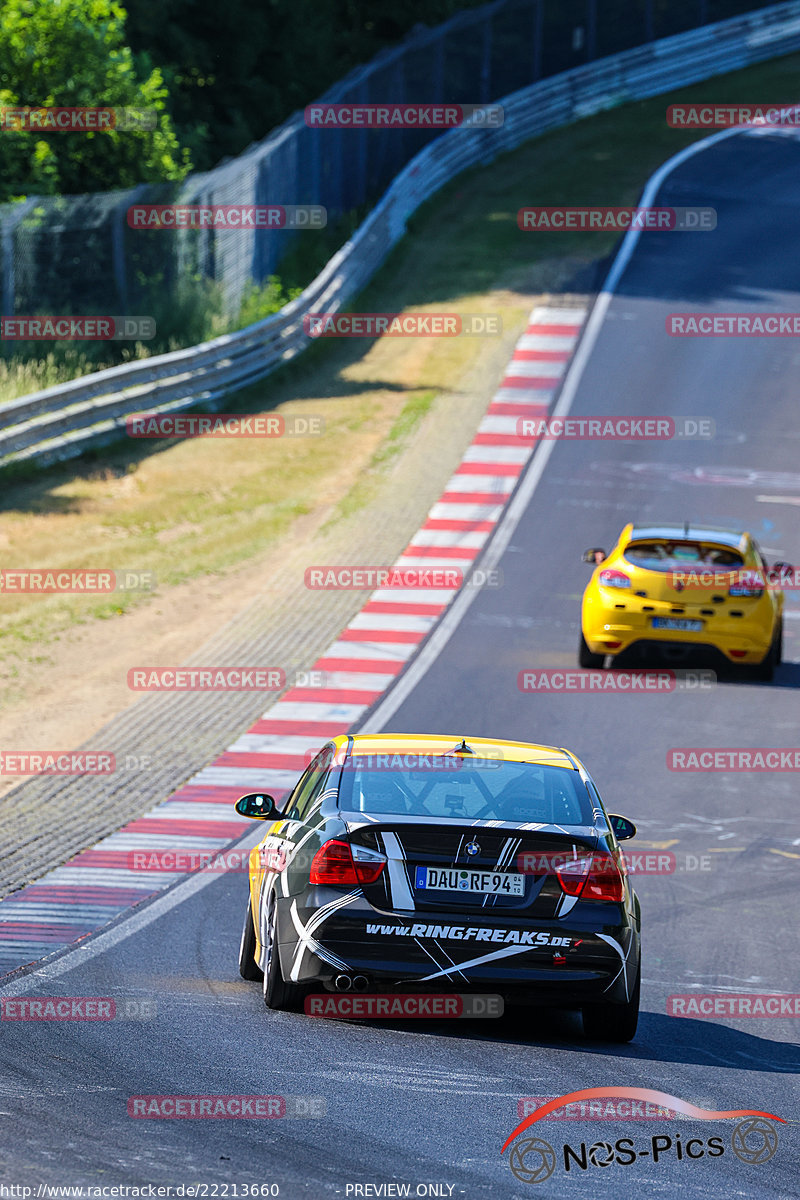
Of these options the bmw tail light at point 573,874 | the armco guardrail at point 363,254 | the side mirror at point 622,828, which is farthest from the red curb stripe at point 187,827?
the armco guardrail at point 363,254

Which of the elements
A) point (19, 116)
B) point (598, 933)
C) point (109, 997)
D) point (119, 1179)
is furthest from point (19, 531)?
point (119, 1179)

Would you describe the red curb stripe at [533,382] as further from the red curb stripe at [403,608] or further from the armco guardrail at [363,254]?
the red curb stripe at [403,608]

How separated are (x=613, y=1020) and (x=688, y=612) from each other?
10.7 meters

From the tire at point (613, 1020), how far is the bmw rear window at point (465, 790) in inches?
34.6

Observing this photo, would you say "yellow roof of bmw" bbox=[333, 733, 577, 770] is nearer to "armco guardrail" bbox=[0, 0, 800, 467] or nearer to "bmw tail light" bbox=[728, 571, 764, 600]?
"bmw tail light" bbox=[728, 571, 764, 600]

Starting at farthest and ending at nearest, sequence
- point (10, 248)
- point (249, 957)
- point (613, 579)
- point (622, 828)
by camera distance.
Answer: point (10, 248)
point (613, 579)
point (249, 957)
point (622, 828)

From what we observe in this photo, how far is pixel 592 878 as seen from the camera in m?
7.95

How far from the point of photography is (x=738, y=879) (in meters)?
12.3

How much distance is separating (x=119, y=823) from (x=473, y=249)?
1043 inches

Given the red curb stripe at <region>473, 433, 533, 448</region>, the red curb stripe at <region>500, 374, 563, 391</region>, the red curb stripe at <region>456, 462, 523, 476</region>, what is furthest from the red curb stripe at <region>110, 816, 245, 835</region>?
the red curb stripe at <region>500, 374, 563, 391</region>

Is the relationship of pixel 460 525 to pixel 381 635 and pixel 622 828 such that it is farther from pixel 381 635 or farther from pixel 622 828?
pixel 622 828

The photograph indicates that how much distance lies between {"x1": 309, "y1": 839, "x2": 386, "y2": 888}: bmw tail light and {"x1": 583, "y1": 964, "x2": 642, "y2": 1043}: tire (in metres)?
1.22

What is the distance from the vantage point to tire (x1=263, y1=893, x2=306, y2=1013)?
8195mm

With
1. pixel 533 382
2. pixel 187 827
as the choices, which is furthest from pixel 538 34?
pixel 187 827
